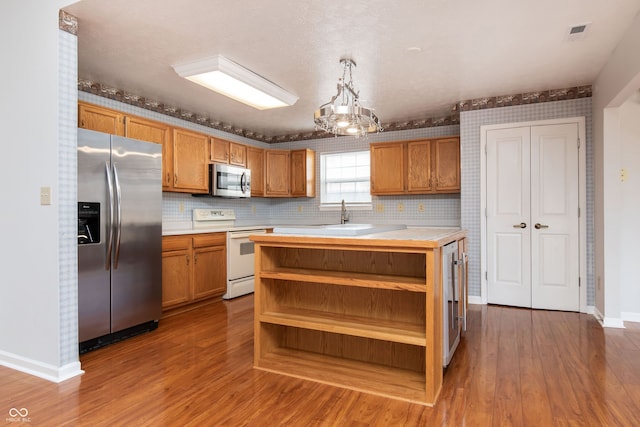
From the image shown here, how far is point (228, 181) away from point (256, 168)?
2.72ft

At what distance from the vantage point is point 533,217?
4.18m

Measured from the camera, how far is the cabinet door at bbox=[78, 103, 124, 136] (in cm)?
333

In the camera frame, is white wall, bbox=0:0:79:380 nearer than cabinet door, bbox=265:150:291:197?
Yes

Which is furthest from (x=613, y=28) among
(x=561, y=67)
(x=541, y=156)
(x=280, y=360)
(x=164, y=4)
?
(x=280, y=360)

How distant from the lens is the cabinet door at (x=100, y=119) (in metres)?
3.33

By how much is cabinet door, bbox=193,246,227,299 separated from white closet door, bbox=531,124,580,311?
359 cm

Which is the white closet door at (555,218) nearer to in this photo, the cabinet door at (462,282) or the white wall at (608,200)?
the white wall at (608,200)

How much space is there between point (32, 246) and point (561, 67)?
14.8 ft

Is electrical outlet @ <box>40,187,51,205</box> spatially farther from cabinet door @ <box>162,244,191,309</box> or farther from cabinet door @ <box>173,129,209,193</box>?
cabinet door @ <box>173,129,209,193</box>

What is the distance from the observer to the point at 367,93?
4105mm

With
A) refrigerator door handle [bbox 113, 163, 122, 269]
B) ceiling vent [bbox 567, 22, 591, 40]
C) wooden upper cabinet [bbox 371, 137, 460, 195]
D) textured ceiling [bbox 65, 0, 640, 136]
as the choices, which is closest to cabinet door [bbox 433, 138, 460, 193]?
wooden upper cabinet [bbox 371, 137, 460, 195]

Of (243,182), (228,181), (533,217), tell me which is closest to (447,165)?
(533,217)

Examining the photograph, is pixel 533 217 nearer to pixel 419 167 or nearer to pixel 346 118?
pixel 419 167

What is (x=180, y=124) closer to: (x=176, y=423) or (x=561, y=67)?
(x=176, y=423)
